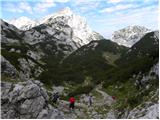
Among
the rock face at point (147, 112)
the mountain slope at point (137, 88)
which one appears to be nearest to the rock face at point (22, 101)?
the mountain slope at point (137, 88)

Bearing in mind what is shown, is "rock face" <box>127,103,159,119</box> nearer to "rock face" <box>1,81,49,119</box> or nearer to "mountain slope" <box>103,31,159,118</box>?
"mountain slope" <box>103,31,159,118</box>

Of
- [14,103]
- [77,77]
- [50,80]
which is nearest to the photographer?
[14,103]

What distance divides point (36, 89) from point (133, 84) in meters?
36.5

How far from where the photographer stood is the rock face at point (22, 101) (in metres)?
31.2

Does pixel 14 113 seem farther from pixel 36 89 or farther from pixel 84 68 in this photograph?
pixel 84 68

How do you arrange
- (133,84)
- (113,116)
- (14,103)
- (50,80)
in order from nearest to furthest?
(14,103)
(113,116)
(133,84)
(50,80)

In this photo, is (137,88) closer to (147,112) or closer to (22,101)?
(22,101)

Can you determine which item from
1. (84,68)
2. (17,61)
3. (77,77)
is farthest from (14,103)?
(84,68)

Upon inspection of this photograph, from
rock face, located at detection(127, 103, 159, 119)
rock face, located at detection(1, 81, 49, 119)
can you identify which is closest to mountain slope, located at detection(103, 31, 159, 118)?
rock face, located at detection(127, 103, 159, 119)

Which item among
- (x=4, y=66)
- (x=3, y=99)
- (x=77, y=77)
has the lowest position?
(x=77, y=77)

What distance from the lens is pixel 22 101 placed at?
31.9 m

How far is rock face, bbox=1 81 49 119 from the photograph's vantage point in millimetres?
31219

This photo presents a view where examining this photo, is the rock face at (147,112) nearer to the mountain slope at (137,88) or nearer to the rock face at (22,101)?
the mountain slope at (137,88)

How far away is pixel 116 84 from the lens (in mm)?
77875
